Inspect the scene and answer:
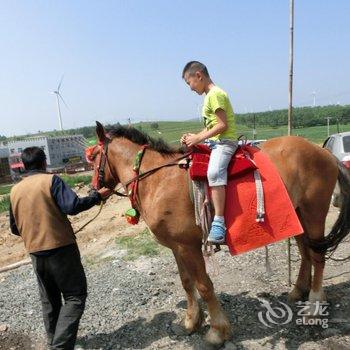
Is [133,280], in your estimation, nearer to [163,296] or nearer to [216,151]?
[163,296]

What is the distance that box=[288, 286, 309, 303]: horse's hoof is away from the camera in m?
4.57

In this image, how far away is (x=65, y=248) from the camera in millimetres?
3729

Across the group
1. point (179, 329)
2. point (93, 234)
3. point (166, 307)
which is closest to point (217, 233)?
point (179, 329)

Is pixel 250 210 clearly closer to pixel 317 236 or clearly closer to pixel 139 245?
pixel 317 236

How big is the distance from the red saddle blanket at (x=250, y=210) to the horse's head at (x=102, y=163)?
970mm

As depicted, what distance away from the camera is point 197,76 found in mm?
3762

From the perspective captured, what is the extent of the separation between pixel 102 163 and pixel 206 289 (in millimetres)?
1663

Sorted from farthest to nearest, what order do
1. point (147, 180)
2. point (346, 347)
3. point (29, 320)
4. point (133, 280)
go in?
point (133, 280), point (29, 320), point (147, 180), point (346, 347)

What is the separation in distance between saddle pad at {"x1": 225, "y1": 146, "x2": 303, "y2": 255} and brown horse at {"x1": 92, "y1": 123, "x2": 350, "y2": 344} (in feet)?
1.02

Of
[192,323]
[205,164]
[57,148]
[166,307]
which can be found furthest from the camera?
[57,148]

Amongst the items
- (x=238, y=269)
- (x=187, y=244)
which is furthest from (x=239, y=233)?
(x=238, y=269)

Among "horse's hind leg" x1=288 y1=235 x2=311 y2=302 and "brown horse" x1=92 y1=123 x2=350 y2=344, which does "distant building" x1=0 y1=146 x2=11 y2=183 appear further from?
"horse's hind leg" x1=288 y1=235 x2=311 y2=302

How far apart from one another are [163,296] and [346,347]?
2.17m

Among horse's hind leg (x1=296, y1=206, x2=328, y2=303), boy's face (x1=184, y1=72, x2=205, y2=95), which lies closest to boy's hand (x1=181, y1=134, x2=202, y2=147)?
boy's face (x1=184, y1=72, x2=205, y2=95)
